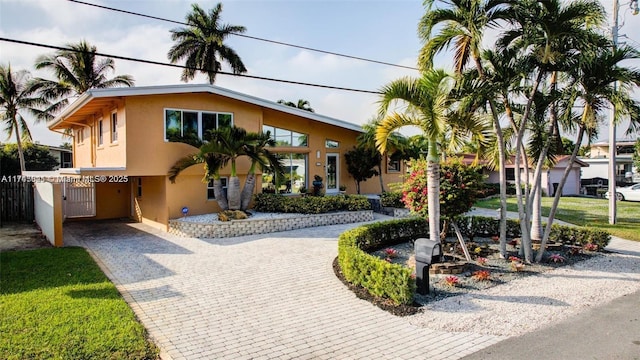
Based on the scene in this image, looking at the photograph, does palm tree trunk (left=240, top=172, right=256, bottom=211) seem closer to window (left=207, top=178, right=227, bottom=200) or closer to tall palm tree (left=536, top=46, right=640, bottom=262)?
→ window (left=207, top=178, right=227, bottom=200)

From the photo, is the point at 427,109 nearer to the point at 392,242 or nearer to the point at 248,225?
the point at 392,242

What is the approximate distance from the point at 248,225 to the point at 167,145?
4193 millimetres

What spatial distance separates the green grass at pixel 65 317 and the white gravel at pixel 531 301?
14.0 feet

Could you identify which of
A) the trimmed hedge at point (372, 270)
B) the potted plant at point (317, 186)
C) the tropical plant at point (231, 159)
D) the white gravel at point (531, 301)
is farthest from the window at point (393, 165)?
the white gravel at point (531, 301)

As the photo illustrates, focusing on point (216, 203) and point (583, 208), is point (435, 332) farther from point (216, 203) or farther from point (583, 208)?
point (583, 208)

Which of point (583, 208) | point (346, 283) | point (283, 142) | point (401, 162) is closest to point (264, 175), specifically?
point (283, 142)

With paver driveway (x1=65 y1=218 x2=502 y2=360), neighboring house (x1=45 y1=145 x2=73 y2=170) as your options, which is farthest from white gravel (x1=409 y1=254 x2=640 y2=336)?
neighboring house (x1=45 y1=145 x2=73 y2=170)

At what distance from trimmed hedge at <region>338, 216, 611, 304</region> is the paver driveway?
1.30ft

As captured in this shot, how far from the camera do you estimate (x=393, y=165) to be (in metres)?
21.9

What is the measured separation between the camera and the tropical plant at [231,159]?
513 inches

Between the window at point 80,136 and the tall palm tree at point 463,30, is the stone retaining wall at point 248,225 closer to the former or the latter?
the tall palm tree at point 463,30

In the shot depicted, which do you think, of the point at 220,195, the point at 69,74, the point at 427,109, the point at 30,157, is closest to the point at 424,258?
the point at 427,109

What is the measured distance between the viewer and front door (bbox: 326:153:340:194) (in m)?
19.8

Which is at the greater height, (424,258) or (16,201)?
(16,201)
